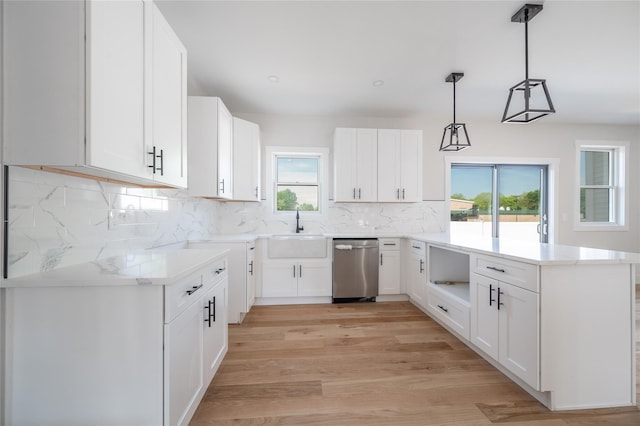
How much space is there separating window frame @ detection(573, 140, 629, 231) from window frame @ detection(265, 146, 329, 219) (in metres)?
4.04

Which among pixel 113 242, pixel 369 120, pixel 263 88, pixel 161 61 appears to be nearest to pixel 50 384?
pixel 113 242

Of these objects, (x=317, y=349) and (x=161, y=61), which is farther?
(x=317, y=349)

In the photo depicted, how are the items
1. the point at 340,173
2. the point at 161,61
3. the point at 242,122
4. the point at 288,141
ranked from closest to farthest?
the point at 161,61, the point at 242,122, the point at 340,173, the point at 288,141

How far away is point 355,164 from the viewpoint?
3.64m

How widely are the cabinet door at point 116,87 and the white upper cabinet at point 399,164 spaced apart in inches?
115

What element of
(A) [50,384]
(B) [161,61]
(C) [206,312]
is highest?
(B) [161,61]

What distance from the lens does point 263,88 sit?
10.00 ft

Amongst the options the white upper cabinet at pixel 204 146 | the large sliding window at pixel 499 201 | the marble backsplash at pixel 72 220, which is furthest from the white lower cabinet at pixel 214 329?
the large sliding window at pixel 499 201

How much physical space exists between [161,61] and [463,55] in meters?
2.47

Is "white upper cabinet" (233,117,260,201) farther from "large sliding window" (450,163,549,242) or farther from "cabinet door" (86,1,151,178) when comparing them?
"large sliding window" (450,163,549,242)

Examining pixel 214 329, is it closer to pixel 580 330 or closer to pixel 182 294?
pixel 182 294

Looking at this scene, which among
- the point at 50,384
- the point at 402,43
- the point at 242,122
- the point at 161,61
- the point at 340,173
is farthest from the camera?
the point at 340,173

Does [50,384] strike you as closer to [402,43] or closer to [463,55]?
[402,43]

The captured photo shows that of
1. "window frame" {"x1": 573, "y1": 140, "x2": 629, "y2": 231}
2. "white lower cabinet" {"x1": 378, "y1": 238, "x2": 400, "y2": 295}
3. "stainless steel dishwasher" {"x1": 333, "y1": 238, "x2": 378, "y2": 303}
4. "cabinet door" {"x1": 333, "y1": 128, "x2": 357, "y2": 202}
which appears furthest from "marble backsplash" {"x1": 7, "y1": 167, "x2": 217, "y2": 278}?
"window frame" {"x1": 573, "y1": 140, "x2": 629, "y2": 231}
